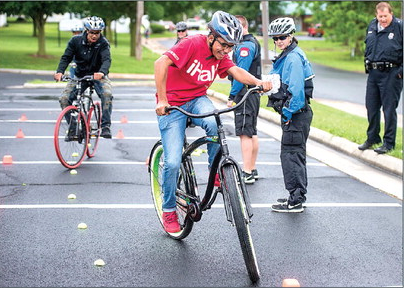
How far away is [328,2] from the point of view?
43.3 m

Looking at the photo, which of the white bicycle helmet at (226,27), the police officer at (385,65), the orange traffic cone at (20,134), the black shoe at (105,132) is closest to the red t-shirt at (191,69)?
the white bicycle helmet at (226,27)

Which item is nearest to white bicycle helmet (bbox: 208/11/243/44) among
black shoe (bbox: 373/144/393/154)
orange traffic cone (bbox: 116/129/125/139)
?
black shoe (bbox: 373/144/393/154)

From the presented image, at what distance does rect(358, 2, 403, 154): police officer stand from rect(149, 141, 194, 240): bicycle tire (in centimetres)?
444

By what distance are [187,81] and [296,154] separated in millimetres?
1953

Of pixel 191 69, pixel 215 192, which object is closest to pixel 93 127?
pixel 191 69

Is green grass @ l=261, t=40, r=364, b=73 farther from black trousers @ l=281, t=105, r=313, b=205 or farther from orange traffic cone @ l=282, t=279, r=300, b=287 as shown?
orange traffic cone @ l=282, t=279, r=300, b=287

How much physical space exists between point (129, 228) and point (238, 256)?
1.30 m

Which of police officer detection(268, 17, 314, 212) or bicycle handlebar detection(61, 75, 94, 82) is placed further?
bicycle handlebar detection(61, 75, 94, 82)

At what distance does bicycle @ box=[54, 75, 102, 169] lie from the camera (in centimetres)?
945

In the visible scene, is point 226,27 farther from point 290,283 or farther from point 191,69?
point 290,283

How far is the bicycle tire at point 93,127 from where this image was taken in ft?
32.9

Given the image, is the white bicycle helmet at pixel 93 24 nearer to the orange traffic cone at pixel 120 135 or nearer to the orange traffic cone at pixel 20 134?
the orange traffic cone at pixel 120 135

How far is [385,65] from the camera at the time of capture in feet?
32.8

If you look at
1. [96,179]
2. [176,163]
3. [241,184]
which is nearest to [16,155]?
[96,179]
